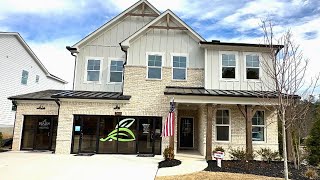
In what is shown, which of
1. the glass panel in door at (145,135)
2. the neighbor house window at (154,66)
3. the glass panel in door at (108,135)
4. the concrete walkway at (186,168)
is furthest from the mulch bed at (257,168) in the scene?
the neighbor house window at (154,66)

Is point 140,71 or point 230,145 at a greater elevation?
point 140,71

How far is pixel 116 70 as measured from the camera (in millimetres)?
18047

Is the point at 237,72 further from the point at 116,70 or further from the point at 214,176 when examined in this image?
the point at 214,176

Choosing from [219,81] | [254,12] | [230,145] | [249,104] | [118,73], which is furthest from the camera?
[118,73]

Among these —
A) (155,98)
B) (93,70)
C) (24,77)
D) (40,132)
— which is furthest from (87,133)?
(24,77)

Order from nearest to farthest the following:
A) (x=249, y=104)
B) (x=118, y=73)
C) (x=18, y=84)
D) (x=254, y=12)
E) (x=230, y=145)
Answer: (x=254, y=12) < (x=249, y=104) < (x=230, y=145) < (x=118, y=73) < (x=18, y=84)

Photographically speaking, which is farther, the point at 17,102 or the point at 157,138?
the point at 17,102

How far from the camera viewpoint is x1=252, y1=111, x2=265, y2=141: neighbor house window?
15281mm

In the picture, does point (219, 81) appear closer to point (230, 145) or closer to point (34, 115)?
point (230, 145)

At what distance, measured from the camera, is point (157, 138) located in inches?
600

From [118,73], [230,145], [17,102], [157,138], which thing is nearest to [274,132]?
[230,145]

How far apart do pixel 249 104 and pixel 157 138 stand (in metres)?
5.75

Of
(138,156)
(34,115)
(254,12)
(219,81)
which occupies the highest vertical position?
(254,12)

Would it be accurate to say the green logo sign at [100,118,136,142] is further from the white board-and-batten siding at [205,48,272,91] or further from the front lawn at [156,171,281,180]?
the front lawn at [156,171,281,180]
